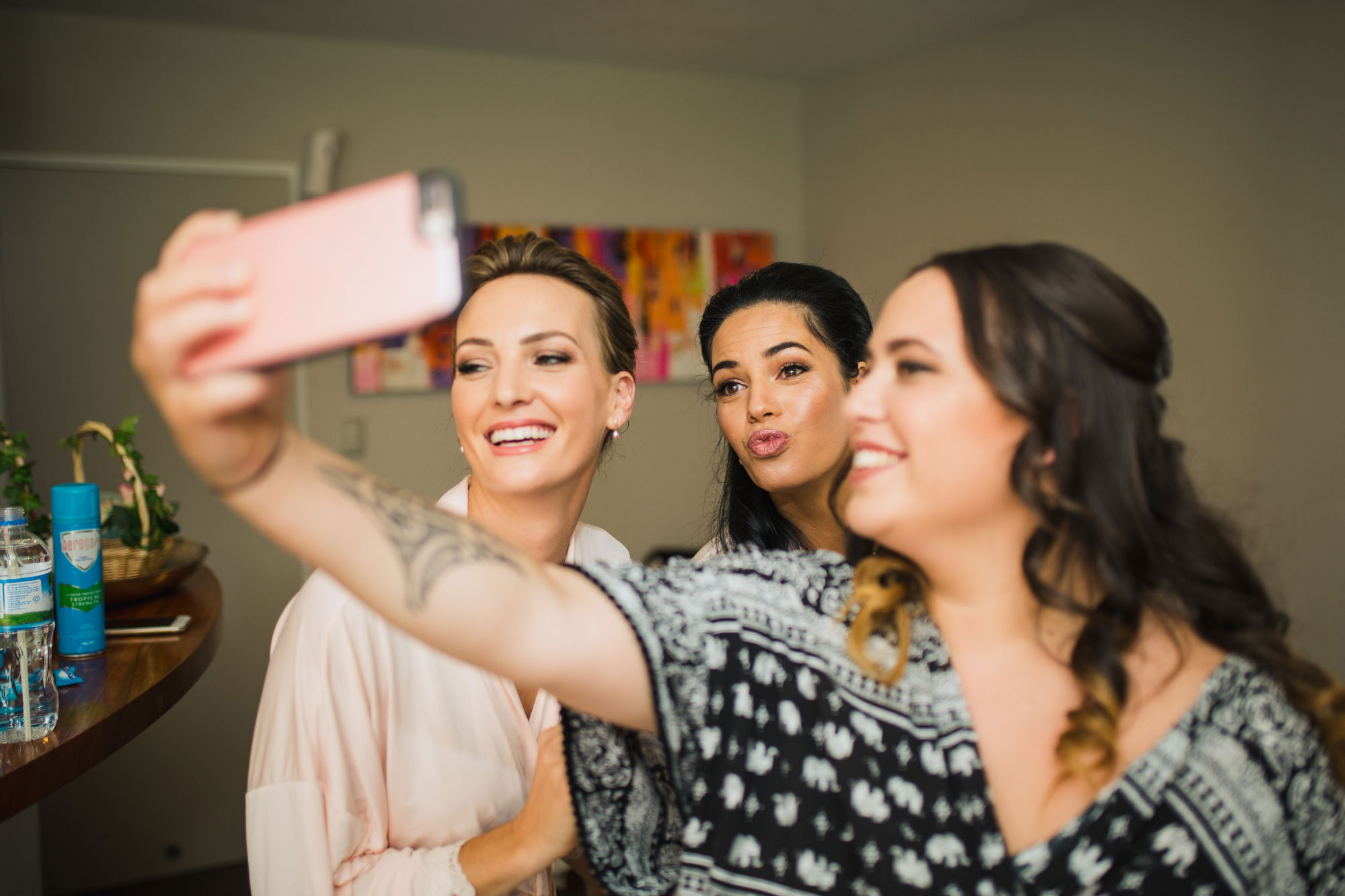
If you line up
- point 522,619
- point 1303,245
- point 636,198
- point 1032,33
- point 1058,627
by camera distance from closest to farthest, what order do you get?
point 522,619 → point 1058,627 → point 1303,245 → point 1032,33 → point 636,198

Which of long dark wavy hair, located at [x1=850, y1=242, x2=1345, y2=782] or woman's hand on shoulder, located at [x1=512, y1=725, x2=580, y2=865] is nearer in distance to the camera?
long dark wavy hair, located at [x1=850, y1=242, x2=1345, y2=782]

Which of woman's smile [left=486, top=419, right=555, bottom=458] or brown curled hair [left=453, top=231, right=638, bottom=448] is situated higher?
brown curled hair [left=453, top=231, right=638, bottom=448]

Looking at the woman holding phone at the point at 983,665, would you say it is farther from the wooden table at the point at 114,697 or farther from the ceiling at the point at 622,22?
the ceiling at the point at 622,22

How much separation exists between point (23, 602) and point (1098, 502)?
156cm

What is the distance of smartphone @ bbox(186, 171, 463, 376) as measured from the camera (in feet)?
1.91

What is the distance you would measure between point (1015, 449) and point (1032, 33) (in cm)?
312

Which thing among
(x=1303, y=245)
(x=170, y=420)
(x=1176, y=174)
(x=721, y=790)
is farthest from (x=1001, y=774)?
(x=1176, y=174)

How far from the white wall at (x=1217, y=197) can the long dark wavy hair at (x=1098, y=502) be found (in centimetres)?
121

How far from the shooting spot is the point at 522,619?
787mm

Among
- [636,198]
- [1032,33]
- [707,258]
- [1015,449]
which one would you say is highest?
[1032,33]

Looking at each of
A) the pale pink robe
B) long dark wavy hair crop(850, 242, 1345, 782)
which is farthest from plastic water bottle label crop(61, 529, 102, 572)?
long dark wavy hair crop(850, 242, 1345, 782)

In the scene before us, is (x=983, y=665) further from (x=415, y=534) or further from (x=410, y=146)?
(x=410, y=146)

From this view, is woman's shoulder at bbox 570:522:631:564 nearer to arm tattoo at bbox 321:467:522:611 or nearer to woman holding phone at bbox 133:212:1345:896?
woman holding phone at bbox 133:212:1345:896

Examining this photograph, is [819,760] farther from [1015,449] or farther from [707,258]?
[707,258]
